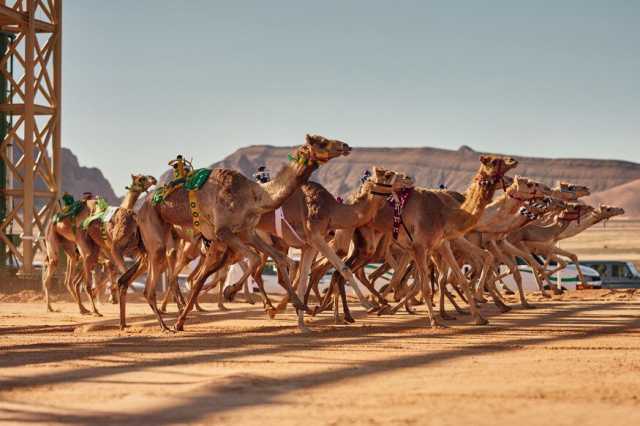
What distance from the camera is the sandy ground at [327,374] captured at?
22.7 ft

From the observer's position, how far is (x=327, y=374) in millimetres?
8852

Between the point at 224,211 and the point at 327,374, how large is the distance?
535 cm

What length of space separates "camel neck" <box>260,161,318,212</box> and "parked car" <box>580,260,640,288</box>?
21051 millimetres

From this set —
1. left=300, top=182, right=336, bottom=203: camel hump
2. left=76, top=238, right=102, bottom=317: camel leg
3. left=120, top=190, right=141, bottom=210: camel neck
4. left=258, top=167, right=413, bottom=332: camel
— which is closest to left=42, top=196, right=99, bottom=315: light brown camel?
left=76, top=238, right=102, bottom=317: camel leg

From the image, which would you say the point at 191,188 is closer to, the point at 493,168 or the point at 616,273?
Answer: the point at 493,168

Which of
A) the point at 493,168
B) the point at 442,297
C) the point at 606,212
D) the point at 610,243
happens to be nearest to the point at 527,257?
the point at 606,212

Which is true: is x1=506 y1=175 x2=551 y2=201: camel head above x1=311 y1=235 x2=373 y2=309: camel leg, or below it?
above

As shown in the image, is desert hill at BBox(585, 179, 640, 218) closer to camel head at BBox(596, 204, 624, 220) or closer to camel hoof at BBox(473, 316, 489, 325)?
camel head at BBox(596, 204, 624, 220)

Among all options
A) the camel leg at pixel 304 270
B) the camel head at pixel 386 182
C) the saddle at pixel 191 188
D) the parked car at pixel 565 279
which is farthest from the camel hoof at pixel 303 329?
the parked car at pixel 565 279

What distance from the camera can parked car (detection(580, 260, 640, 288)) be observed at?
3275 cm

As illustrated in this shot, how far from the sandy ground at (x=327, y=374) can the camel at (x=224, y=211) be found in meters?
0.89

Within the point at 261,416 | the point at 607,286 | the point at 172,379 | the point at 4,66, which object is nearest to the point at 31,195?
the point at 4,66

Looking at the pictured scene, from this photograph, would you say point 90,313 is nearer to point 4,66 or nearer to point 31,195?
point 31,195

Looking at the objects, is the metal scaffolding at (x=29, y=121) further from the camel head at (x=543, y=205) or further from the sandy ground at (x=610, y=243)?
the sandy ground at (x=610, y=243)
